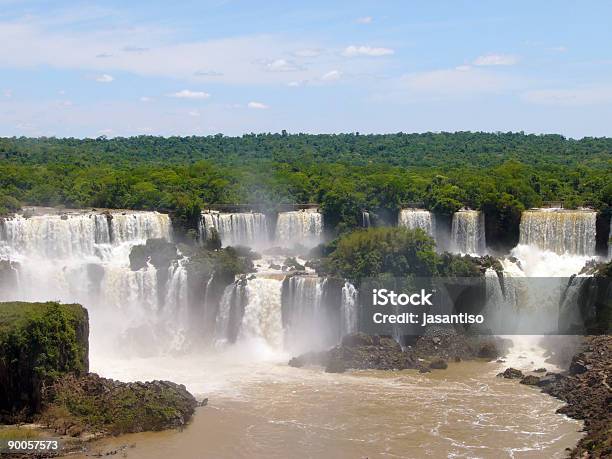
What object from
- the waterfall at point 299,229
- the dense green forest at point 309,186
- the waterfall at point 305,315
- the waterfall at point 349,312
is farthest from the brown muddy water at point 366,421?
the dense green forest at point 309,186

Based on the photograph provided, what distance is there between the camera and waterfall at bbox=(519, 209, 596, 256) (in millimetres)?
49375

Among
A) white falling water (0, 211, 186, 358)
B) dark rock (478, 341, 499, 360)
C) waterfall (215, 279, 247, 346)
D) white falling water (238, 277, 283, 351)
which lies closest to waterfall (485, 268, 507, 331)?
dark rock (478, 341, 499, 360)

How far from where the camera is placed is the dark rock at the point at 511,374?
3822 centimetres

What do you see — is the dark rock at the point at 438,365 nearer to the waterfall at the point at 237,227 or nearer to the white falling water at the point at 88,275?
the white falling water at the point at 88,275

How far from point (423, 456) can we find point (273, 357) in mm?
13963

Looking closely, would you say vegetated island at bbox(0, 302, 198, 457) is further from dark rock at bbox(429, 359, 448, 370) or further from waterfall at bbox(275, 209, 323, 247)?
waterfall at bbox(275, 209, 323, 247)

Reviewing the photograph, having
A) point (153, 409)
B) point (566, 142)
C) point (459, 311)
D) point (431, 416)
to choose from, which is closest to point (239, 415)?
point (153, 409)

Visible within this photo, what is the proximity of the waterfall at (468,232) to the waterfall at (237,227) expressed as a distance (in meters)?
11.7

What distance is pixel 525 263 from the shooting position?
164 ft

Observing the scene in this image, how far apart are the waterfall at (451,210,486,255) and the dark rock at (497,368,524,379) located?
14.7 metres

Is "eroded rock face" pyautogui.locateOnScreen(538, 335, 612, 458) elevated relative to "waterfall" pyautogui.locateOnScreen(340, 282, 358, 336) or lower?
lower

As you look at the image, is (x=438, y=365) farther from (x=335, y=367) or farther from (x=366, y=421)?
(x=366, y=421)

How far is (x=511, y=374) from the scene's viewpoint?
38.3m

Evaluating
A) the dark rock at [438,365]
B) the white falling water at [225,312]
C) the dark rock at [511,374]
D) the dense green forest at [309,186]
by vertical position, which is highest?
the dense green forest at [309,186]
